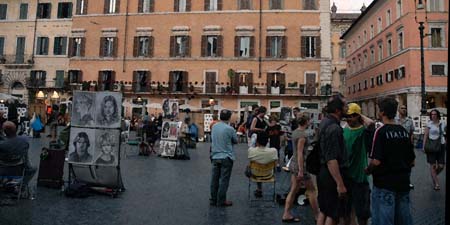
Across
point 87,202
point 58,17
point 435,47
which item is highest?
point 58,17

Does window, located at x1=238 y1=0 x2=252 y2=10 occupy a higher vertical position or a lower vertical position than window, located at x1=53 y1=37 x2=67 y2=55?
higher

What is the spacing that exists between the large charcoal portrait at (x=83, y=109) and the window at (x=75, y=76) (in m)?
30.3

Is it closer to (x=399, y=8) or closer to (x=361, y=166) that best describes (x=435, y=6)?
(x=399, y=8)

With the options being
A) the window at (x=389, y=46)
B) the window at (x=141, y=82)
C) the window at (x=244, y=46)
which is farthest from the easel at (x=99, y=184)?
the window at (x=389, y=46)

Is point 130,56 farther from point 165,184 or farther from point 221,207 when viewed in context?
point 221,207

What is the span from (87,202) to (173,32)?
28929 mm

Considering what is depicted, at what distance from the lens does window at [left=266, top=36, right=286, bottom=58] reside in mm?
32469

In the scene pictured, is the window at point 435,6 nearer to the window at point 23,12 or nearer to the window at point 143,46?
the window at point 143,46

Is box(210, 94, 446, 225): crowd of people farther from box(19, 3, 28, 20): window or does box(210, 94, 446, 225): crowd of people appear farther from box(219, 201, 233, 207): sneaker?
box(19, 3, 28, 20): window

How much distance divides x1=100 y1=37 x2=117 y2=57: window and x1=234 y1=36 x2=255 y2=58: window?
449 inches

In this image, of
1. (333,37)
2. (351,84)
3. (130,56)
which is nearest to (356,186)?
(130,56)

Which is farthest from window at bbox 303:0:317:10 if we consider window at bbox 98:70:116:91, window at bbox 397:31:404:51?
window at bbox 98:70:116:91

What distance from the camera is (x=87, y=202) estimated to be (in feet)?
21.8

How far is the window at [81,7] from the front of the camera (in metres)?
36.5
